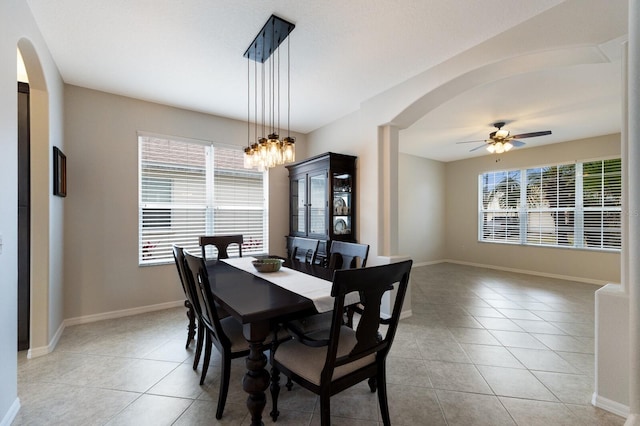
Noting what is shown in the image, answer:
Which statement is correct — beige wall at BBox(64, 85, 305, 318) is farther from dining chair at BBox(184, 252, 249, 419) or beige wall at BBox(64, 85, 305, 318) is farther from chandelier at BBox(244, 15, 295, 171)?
dining chair at BBox(184, 252, 249, 419)

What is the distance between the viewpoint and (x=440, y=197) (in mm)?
7273

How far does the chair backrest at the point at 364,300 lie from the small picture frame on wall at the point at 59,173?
2973mm

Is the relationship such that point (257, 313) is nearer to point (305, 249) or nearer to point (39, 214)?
point (305, 249)

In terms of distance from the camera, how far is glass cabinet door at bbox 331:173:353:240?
3.77m

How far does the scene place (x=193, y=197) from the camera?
394cm

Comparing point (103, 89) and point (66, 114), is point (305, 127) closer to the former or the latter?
point (103, 89)

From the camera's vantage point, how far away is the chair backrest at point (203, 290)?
5.34ft

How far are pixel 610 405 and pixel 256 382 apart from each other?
2.23 metres

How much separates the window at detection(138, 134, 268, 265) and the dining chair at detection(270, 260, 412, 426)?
109 inches

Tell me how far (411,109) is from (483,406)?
274 centimetres

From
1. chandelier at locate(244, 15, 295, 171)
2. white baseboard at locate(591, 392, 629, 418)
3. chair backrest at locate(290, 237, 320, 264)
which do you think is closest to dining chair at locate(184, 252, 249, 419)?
chandelier at locate(244, 15, 295, 171)

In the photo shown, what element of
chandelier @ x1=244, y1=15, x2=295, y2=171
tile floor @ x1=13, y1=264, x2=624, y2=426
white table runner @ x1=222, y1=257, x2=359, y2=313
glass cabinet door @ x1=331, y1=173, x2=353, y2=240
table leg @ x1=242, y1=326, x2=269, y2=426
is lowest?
tile floor @ x1=13, y1=264, x2=624, y2=426

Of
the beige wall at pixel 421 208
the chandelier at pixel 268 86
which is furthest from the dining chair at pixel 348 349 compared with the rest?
the beige wall at pixel 421 208

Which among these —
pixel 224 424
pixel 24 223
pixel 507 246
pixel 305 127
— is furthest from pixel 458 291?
pixel 24 223
